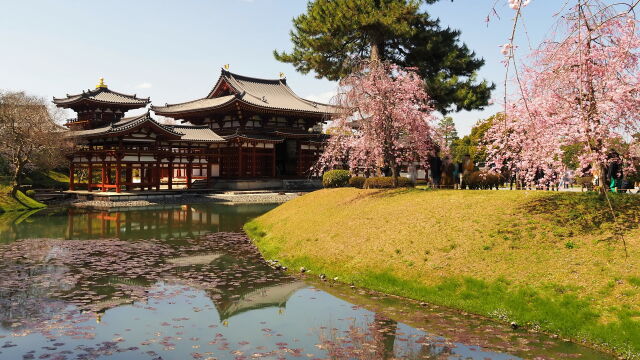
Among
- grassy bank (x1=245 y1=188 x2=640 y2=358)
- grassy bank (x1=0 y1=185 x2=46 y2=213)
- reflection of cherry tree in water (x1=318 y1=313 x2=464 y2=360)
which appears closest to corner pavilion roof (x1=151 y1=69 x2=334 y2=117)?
grassy bank (x1=0 y1=185 x2=46 y2=213)

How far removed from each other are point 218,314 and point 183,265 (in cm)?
536

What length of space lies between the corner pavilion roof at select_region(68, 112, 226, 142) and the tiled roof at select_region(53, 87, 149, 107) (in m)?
4.84

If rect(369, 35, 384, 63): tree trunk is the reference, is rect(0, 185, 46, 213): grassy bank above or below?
below

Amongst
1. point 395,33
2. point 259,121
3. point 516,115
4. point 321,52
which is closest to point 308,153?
point 259,121

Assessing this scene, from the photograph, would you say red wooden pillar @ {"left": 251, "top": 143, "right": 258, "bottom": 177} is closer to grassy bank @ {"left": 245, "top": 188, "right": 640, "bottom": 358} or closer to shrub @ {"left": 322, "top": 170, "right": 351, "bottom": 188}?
shrub @ {"left": 322, "top": 170, "right": 351, "bottom": 188}

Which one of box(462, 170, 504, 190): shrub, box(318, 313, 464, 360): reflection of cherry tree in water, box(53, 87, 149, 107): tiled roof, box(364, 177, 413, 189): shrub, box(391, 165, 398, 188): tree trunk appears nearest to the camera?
box(318, 313, 464, 360): reflection of cherry tree in water

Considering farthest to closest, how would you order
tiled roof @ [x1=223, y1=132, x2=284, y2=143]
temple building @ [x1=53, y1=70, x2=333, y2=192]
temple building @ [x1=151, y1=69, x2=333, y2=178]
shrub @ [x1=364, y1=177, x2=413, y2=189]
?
temple building @ [x1=151, y1=69, x2=333, y2=178] < tiled roof @ [x1=223, y1=132, x2=284, y2=143] < temple building @ [x1=53, y1=70, x2=333, y2=192] < shrub @ [x1=364, y1=177, x2=413, y2=189]

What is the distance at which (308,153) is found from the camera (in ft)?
179

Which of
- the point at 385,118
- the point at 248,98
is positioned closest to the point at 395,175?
the point at 385,118

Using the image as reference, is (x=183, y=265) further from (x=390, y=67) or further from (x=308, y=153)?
(x=308, y=153)

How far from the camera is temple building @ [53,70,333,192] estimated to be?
41.2 meters

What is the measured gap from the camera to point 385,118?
22.8m

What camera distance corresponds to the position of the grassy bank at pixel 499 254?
9875 millimetres

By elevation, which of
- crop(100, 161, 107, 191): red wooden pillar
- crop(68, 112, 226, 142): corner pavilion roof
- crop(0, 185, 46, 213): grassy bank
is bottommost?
crop(0, 185, 46, 213): grassy bank
